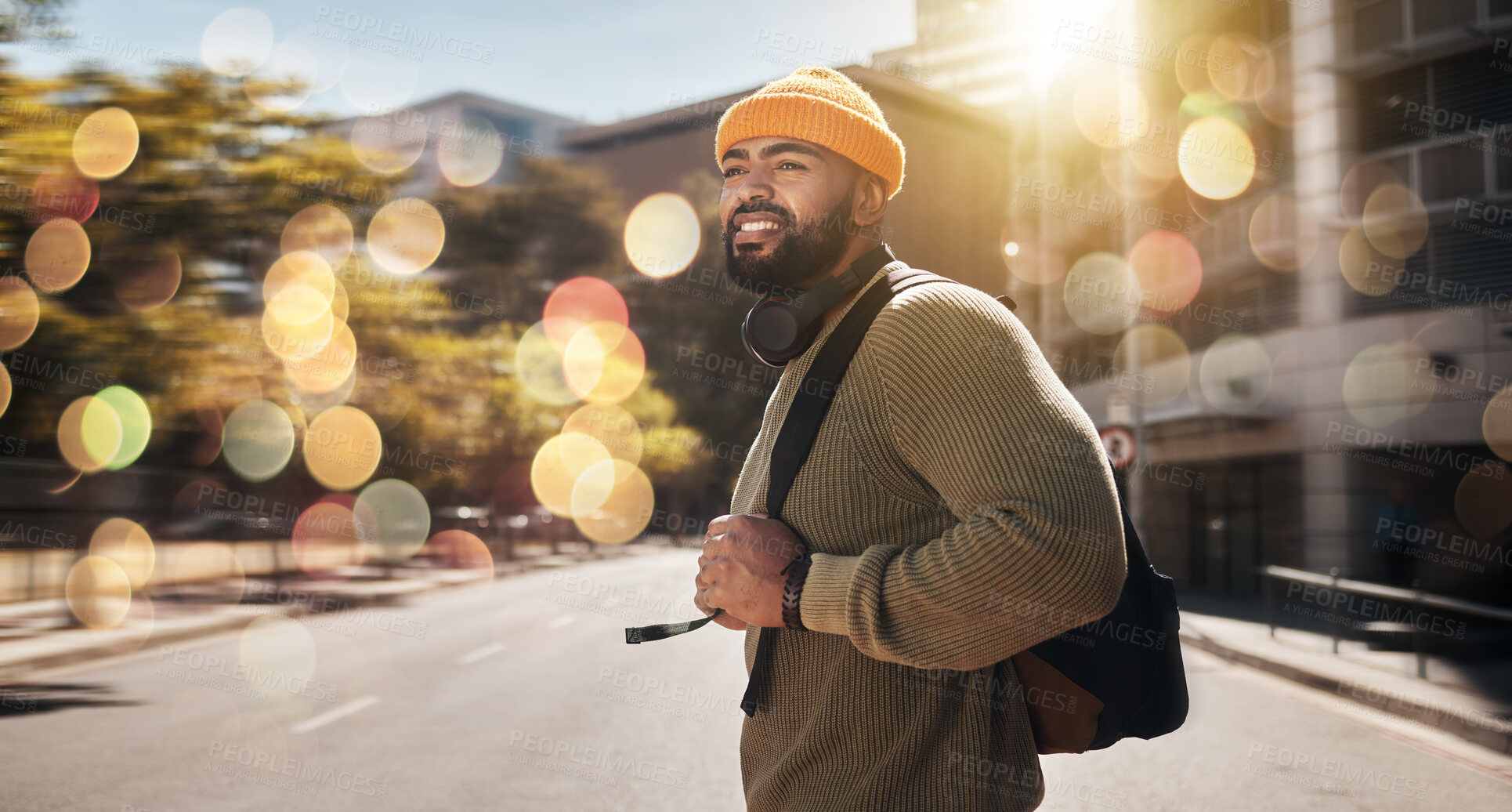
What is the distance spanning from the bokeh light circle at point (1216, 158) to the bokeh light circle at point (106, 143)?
18490mm

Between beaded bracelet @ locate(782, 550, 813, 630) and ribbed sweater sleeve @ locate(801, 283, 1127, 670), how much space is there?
0.02 m

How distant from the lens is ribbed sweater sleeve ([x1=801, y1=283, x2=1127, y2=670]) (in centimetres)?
133

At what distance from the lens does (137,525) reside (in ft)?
107

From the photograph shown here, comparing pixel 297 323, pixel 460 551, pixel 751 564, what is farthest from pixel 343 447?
pixel 751 564

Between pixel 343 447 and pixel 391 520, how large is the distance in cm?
408

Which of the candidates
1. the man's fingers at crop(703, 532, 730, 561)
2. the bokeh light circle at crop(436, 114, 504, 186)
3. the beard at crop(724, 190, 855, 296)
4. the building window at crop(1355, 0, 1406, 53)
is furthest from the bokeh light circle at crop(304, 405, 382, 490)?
the bokeh light circle at crop(436, 114, 504, 186)

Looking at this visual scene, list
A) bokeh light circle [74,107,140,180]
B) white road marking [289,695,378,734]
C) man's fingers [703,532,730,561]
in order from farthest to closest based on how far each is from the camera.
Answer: bokeh light circle [74,107,140,180] < white road marking [289,695,378,734] < man's fingers [703,532,730,561]

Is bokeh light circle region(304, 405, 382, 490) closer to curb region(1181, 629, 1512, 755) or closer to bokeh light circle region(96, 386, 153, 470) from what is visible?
bokeh light circle region(96, 386, 153, 470)

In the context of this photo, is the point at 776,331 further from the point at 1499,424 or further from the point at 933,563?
the point at 1499,424

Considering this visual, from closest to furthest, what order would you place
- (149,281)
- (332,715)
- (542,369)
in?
(332,715)
(149,281)
(542,369)

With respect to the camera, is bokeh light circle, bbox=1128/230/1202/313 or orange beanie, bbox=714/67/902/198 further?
bokeh light circle, bbox=1128/230/1202/313

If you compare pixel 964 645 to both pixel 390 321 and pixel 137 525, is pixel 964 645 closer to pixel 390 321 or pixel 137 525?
pixel 390 321

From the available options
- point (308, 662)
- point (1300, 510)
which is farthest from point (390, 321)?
point (1300, 510)

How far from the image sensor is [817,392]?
62.6 inches
